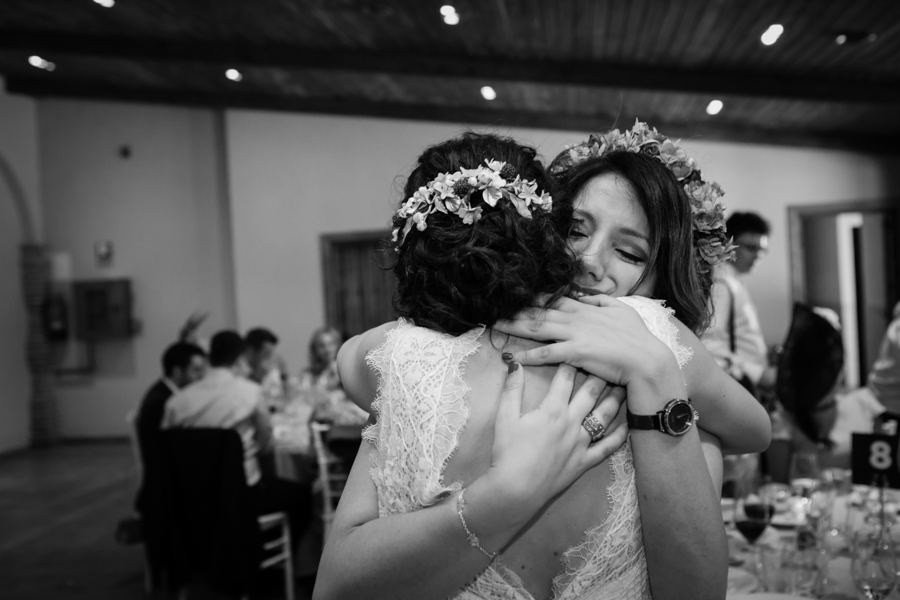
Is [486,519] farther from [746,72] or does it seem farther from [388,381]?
[746,72]

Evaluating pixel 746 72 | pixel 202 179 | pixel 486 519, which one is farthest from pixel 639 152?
pixel 202 179

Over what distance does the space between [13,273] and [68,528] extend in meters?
5.54

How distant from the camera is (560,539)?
1098 mm

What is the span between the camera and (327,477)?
13.3ft

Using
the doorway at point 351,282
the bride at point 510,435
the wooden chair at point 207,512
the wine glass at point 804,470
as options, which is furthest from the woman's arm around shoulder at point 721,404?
the doorway at point 351,282

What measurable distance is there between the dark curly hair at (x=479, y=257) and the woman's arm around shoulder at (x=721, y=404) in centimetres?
22

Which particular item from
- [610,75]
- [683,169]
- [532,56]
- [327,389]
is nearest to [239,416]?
[327,389]

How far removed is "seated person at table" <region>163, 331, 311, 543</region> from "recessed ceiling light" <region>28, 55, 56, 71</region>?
6.08m

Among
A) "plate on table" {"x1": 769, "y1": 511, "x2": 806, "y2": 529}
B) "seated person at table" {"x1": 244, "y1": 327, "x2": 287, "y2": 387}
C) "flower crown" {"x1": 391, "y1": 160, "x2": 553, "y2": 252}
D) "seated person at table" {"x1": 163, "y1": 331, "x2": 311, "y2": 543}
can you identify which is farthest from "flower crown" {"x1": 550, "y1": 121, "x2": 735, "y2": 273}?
"seated person at table" {"x1": 244, "y1": 327, "x2": 287, "y2": 387}

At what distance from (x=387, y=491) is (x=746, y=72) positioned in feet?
22.7

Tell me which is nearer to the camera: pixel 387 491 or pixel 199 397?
pixel 387 491

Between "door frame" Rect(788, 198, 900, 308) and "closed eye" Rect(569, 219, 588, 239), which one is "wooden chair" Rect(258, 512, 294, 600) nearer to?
"closed eye" Rect(569, 219, 588, 239)

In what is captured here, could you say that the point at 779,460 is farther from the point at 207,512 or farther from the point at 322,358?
the point at 322,358

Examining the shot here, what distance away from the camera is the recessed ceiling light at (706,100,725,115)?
7.41 m
